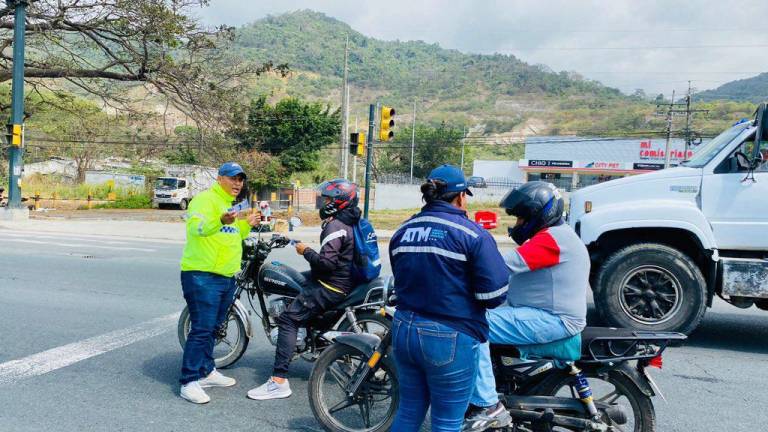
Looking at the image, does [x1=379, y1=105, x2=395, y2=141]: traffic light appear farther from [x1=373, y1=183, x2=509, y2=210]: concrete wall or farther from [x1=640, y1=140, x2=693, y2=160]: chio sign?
[x1=640, y1=140, x2=693, y2=160]: chio sign

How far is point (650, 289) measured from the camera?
22.0ft

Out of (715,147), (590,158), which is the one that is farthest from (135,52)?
(590,158)

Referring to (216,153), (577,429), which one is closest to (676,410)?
(577,429)

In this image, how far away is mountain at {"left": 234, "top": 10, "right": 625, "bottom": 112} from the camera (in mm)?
136875

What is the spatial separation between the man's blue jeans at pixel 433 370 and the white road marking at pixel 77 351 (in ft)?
12.7

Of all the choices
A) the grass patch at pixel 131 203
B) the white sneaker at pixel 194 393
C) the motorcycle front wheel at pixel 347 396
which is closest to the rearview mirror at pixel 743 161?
the motorcycle front wheel at pixel 347 396

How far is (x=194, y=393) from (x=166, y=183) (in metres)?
37.5

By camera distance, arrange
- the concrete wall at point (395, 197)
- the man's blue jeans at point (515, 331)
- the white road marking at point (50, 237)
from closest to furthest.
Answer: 1. the man's blue jeans at point (515, 331)
2. the white road marking at point (50, 237)
3. the concrete wall at point (395, 197)

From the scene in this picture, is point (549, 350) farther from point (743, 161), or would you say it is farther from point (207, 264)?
point (743, 161)

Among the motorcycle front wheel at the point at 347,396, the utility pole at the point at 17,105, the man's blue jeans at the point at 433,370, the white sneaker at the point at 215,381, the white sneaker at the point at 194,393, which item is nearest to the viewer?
the man's blue jeans at the point at 433,370

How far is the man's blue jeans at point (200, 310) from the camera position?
4918 millimetres

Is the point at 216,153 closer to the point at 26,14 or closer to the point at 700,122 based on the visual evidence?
the point at 26,14

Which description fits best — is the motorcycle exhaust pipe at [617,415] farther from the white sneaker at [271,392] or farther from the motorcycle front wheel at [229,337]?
the motorcycle front wheel at [229,337]

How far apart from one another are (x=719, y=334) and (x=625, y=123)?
86061 mm
